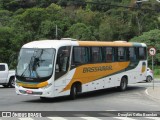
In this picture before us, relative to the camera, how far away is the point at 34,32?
267 feet

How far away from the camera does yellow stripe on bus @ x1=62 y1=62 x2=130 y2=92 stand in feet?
71.8

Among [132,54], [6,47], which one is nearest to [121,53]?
[132,54]

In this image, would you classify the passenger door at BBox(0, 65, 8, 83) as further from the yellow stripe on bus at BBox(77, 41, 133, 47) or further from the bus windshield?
the bus windshield

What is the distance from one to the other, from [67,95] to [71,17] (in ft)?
246

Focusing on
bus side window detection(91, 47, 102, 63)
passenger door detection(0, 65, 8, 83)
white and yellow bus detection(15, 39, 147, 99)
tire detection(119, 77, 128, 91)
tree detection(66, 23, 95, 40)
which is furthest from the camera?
tree detection(66, 23, 95, 40)

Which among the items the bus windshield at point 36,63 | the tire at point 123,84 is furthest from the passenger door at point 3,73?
the bus windshield at point 36,63

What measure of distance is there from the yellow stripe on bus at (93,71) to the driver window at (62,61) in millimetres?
865

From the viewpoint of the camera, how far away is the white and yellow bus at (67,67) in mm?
20016

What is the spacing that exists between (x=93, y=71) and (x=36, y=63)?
4.38 metres

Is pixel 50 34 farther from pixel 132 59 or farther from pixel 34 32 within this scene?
pixel 132 59

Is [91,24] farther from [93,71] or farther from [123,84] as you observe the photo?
[93,71]

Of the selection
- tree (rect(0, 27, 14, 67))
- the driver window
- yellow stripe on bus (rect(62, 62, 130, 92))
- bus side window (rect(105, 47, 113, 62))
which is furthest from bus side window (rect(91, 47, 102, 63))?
tree (rect(0, 27, 14, 67))

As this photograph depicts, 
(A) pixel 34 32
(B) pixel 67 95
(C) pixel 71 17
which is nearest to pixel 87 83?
(B) pixel 67 95

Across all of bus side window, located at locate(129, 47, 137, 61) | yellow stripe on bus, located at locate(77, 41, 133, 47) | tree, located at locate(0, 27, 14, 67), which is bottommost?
tree, located at locate(0, 27, 14, 67)
